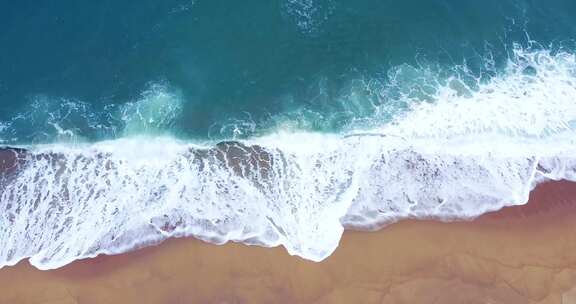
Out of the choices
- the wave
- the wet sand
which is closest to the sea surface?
the wave

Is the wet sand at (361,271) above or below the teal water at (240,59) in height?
below

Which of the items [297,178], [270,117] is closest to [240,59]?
[270,117]

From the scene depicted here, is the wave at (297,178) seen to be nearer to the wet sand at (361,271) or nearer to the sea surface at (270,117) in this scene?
the sea surface at (270,117)

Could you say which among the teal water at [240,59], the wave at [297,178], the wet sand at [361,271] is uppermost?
the teal water at [240,59]

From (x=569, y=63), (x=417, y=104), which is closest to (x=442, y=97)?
(x=417, y=104)


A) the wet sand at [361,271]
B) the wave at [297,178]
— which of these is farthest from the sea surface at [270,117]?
the wet sand at [361,271]

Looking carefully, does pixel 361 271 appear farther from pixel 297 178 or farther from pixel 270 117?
pixel 270 117
